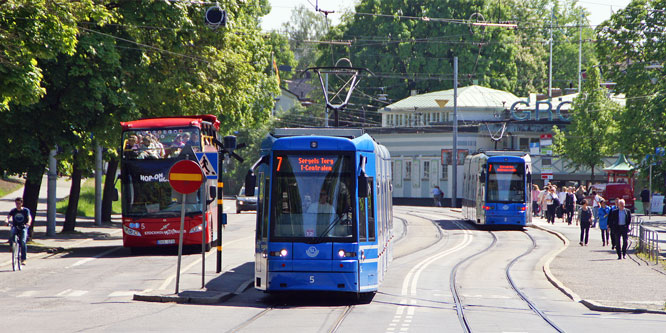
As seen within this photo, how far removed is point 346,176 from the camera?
15953 mm

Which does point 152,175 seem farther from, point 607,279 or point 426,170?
point 426,170

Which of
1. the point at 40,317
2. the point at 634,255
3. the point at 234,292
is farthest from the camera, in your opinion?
the point at 634,255

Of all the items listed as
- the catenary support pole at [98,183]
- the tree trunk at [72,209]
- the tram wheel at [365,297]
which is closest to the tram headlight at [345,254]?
the tram wheel at [365,297]

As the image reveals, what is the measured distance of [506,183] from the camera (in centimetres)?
3822

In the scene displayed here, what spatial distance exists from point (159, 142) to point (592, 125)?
44.4 m

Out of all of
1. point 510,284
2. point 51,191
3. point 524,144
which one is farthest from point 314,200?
point 524,144

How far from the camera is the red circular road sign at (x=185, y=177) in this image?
1727 cm

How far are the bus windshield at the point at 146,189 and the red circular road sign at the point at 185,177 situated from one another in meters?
A: 8.31

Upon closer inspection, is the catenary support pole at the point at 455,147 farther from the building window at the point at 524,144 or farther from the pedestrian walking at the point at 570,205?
the pedestrian walking at the point at 570,205

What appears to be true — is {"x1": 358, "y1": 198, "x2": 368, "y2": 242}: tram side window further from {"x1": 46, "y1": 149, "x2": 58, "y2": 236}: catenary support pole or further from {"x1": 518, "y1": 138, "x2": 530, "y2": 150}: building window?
{"x1": 518, "y1": 138, "x2": 530, "y2": 150}: building window

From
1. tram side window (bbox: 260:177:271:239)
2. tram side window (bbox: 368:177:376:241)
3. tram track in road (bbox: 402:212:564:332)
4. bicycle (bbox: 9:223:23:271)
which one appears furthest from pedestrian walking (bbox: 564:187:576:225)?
tram side window (bbox: 260:177:271:239)

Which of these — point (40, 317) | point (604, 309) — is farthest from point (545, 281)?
point (40, 317)

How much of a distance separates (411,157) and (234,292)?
187 feet

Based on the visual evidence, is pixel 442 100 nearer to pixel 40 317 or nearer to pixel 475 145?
pixel 475 145
